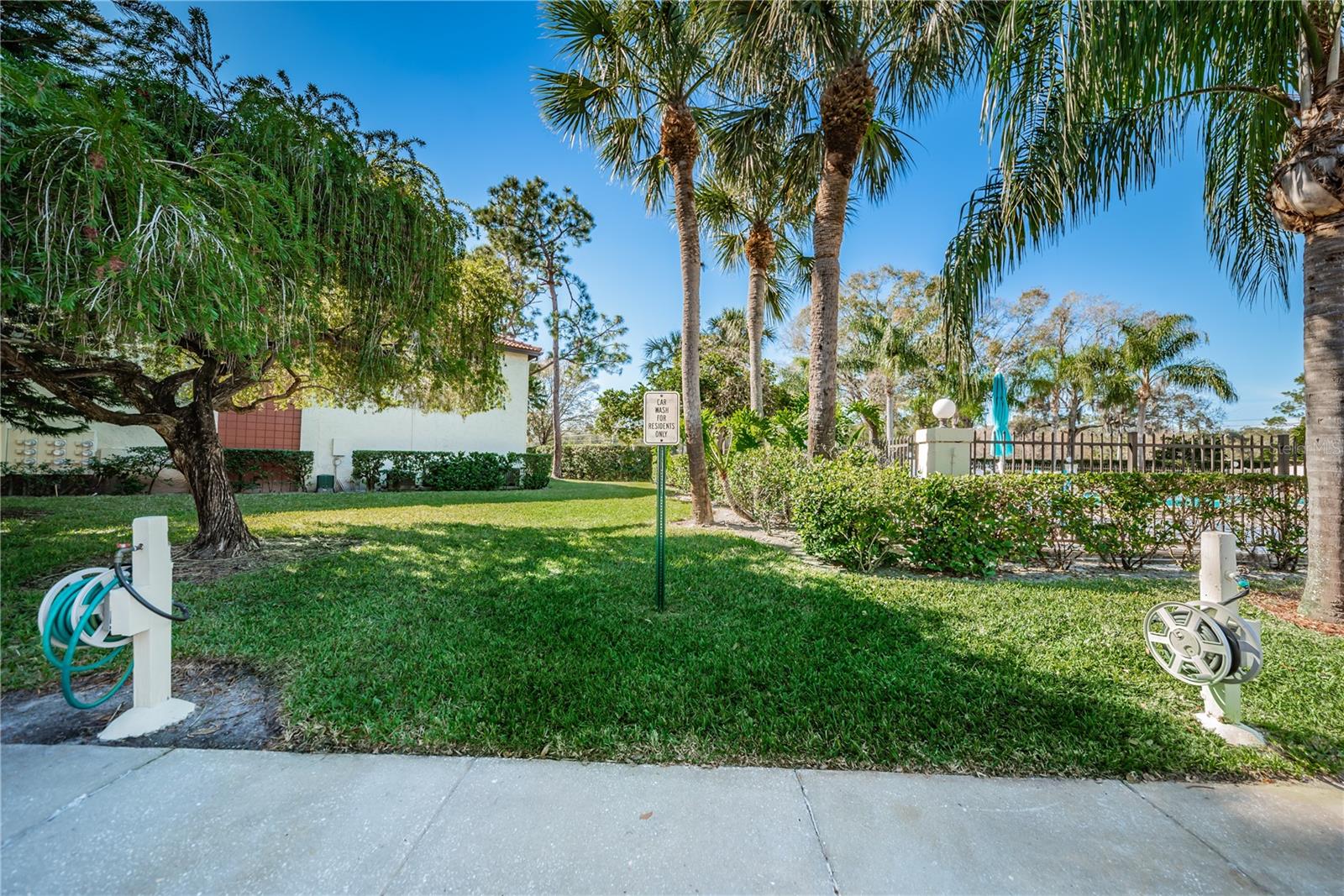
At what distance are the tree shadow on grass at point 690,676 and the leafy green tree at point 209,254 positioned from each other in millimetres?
2358

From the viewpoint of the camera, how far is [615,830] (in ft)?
6.56

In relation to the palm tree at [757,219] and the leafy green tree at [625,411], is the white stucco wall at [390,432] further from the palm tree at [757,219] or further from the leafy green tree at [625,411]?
the palm tree at [757,219]

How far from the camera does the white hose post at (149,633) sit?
8.68 ft

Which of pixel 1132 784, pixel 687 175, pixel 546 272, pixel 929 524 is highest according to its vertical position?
pixel 546 272

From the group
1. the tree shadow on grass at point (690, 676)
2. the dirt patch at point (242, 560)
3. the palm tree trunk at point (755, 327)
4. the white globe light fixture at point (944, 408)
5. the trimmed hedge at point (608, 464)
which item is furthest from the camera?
the trimmed hedge at point (608, 464)

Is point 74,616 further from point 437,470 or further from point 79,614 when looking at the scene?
point 437,470

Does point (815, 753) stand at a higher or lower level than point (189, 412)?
lower

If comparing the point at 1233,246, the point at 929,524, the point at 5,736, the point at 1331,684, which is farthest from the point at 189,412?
the point at 1233,246

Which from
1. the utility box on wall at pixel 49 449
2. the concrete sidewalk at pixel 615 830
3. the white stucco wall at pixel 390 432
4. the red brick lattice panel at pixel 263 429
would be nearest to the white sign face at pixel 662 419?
the concrete sidewalk at pixel 615 830

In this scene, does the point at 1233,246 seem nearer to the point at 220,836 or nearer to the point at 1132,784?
the point at 1132,784

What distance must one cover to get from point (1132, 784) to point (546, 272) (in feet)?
80.4

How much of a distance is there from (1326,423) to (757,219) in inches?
380

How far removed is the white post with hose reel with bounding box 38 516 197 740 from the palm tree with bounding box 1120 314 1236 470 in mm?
30458

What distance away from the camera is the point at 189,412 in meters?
6.33
